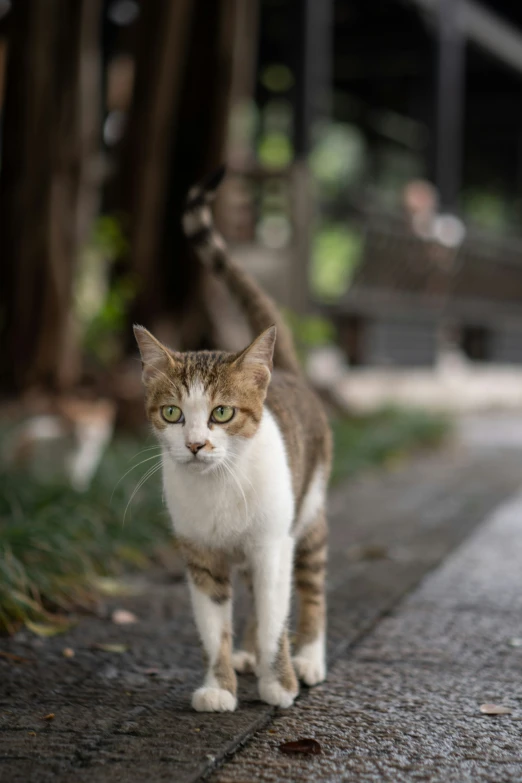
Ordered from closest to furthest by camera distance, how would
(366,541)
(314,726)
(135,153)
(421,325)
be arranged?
(314,726)
(366,541)
(135,153)
(421,325)

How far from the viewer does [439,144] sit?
1373cm

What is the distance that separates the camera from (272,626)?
277 cm

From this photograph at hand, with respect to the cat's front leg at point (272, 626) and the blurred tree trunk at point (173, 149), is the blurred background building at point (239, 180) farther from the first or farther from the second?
the cat's front leg at point (272, 626)

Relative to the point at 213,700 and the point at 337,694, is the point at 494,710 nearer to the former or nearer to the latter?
the point at 337,694

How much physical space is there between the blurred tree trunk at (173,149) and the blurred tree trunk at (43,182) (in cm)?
106

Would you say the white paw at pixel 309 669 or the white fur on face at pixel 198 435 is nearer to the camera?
the white fur on face at pixel 198 435

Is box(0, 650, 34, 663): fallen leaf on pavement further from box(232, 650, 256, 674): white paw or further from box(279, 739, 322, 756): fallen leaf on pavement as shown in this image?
box(279, 739, 322, 756): fallen leaf on pavement

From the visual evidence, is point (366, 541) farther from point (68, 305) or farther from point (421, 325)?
point (421, 325)

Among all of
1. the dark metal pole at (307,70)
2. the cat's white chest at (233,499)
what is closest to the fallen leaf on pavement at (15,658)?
the cat's white chest at (233,499)

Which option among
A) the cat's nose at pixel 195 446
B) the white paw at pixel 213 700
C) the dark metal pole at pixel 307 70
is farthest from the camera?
the dark metal pole at pixel 307 70

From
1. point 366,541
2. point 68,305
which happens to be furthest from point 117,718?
point 68,305

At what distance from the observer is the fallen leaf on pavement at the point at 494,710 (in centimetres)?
264

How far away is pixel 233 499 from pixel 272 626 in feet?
1.22

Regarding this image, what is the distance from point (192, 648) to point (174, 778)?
111cm
